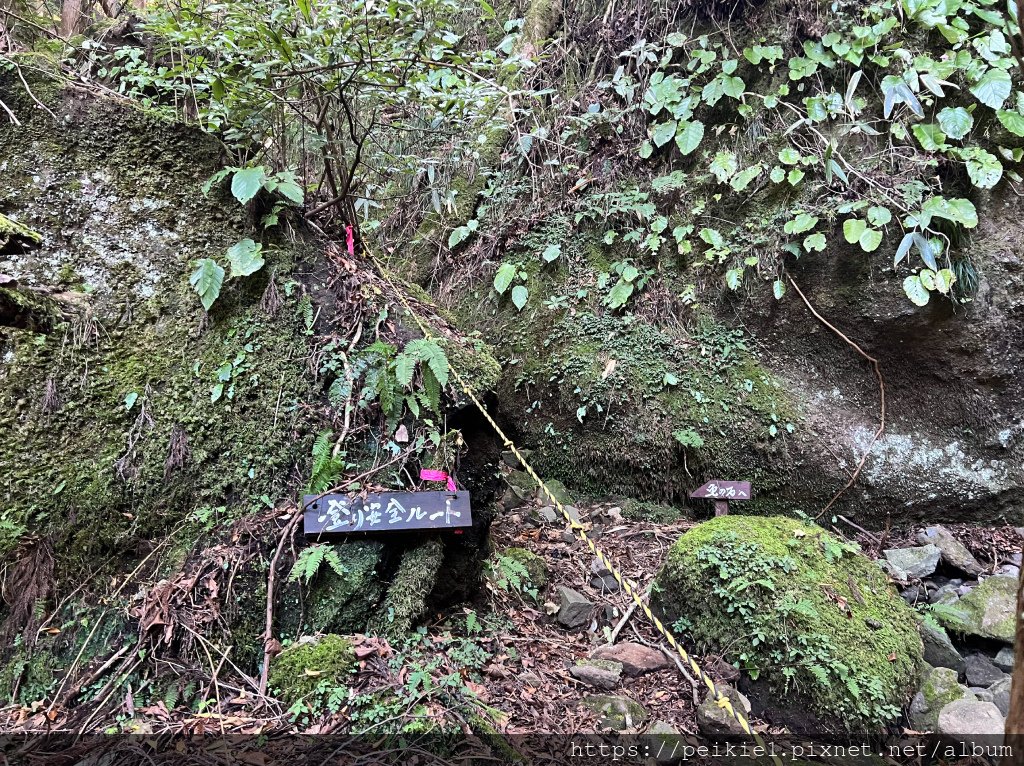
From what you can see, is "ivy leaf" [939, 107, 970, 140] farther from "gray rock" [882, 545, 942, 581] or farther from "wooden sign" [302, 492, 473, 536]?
"wooden sign" [302, 492, 473, 536]

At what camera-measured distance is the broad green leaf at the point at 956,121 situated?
4668mm

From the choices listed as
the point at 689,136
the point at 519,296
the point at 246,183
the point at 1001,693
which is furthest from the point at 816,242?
the point at 246,183

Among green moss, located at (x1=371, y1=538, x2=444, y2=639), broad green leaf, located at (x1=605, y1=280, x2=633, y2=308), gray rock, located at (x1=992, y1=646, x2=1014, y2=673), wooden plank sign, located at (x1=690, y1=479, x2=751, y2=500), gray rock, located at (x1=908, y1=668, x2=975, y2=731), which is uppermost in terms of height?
broad green leaf, located at (x1=605, y1=280, x2=633, y2=308)

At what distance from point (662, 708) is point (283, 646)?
6.59ft

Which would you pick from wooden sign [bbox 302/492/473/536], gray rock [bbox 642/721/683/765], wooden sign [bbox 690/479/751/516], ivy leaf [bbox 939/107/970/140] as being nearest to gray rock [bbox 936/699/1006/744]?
gray rock [bbox 642/721/683/765]

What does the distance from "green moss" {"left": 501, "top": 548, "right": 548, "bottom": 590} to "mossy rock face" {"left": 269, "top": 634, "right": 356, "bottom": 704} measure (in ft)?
5.08

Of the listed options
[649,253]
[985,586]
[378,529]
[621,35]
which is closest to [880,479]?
[985,586]

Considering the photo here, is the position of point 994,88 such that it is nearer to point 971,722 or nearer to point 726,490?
point 726,490

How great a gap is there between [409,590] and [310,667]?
22.5 inches

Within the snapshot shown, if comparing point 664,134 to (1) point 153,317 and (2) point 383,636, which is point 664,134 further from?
(2) point 383,636

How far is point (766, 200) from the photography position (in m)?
5.35

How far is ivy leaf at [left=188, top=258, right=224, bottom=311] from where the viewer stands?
10.6 feet

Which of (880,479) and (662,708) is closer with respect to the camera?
(662,708)

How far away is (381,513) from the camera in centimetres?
282
